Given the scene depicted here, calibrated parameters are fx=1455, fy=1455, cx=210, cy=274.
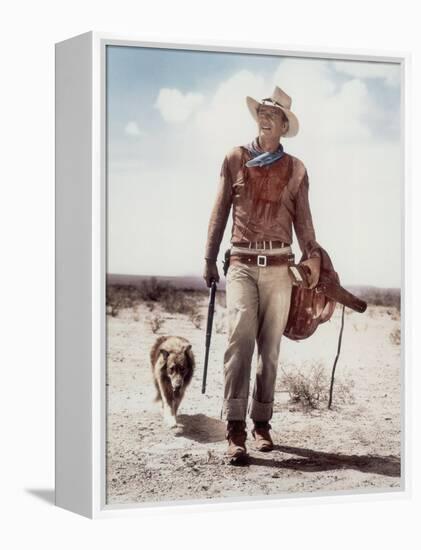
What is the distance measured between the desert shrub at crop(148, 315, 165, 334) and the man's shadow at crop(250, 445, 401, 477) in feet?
3.68

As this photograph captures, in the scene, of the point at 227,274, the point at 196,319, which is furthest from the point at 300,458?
the point at 227,274

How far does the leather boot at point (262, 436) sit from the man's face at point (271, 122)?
200 centimetres

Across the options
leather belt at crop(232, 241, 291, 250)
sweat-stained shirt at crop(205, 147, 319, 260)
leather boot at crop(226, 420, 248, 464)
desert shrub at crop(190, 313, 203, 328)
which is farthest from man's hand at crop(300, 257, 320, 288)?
leather boot at crop(226, 420, 248, 464)

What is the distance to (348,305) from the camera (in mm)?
10398

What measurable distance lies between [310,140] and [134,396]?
2.20m

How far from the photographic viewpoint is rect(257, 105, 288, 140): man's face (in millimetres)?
10078

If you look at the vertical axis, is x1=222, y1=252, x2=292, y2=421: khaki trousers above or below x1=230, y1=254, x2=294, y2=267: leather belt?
below

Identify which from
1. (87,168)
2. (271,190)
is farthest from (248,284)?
(87,168)

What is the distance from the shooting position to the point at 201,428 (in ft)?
32.4

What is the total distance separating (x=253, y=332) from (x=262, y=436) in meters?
0.72

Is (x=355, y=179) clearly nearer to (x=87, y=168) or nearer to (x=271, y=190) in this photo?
(x=271, y=190)

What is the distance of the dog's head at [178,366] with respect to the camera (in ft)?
32.2

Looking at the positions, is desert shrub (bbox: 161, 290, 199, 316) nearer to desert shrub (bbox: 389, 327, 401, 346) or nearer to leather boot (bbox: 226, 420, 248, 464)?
leather boot (bbox: 226, 420, 248, 464)
